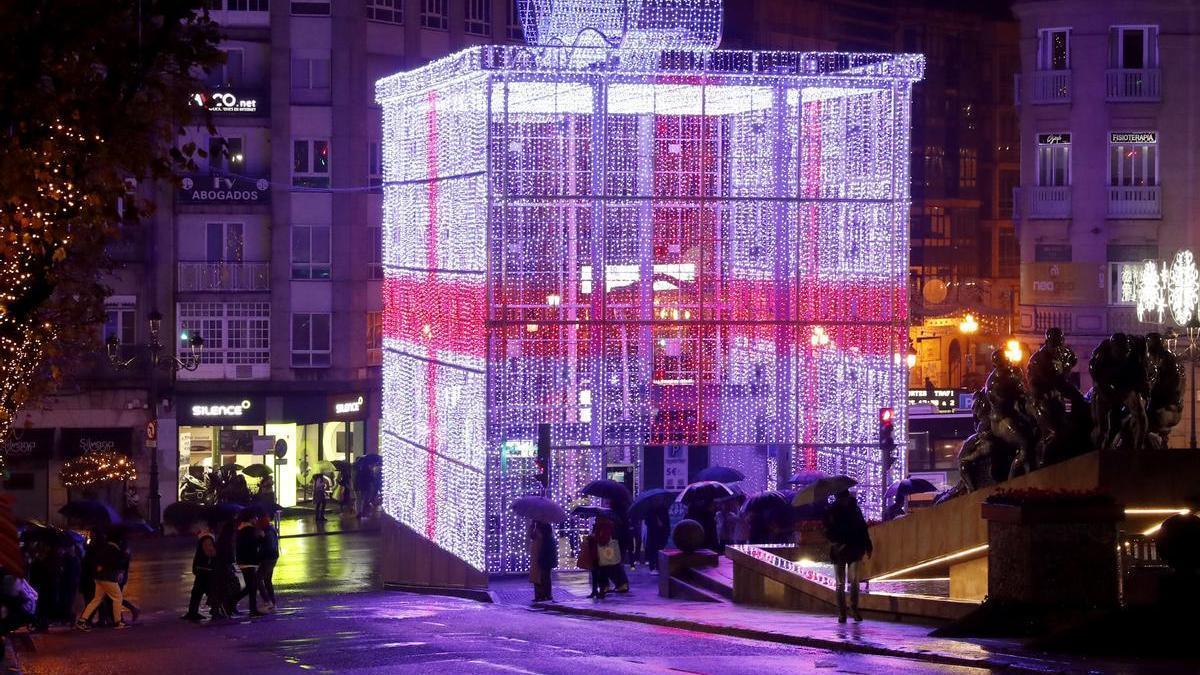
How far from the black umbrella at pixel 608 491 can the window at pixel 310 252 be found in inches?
1078

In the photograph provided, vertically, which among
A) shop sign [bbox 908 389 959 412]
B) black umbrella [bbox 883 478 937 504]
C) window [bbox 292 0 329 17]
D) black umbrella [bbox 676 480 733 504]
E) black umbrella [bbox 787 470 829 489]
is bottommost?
black umbrella [bbox 883 478 937 504]

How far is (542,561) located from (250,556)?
4278 millimetres

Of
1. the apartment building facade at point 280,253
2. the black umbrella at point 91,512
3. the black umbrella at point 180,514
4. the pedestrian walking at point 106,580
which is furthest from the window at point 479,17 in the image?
the pedestrian walking at point 106,580

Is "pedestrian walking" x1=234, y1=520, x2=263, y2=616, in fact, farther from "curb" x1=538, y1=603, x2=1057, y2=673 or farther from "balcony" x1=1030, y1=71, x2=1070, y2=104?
"balcony" x1=1030, y1=71, x2=1070, y2=104

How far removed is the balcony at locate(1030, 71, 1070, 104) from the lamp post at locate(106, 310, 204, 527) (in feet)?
75.5

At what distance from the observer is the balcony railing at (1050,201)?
5631cm

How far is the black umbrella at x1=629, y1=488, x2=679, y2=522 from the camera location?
114 ft

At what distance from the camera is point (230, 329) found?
58.8 m

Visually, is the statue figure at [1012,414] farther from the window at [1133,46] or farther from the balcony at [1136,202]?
the window at [1133,46]

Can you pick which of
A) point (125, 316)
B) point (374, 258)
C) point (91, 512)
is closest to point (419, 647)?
point (91, 512)

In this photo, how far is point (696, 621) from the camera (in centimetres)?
2444

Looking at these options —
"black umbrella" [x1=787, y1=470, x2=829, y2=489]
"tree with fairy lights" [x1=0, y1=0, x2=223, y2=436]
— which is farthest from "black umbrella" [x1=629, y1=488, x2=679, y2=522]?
"tree with fairy lights" [x1=0, y1=0, x2=223, y2=436]

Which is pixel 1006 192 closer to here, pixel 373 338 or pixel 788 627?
pixel 373 338

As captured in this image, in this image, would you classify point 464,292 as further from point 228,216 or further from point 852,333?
point 228,216
